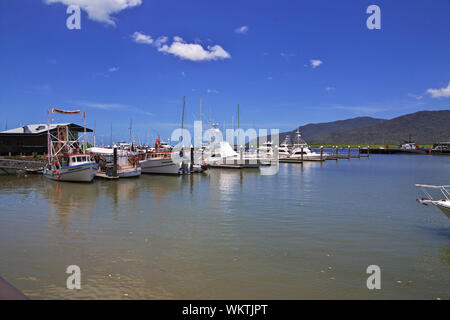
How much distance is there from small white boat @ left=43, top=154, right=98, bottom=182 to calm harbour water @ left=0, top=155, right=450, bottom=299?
10194 millimetres

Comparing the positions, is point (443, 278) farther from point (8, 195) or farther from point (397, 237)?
point (8, 195)

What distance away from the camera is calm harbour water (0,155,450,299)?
876 centimetres

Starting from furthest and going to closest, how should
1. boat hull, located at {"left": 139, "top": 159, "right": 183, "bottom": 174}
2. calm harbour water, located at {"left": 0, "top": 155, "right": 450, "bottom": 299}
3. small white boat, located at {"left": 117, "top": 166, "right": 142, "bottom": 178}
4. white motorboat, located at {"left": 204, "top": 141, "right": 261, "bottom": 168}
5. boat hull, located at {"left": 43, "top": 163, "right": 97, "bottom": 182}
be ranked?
1. white motorboat, located at {"left": 204, "top": 141, "right": 261, "bottom": 168}
2. boat hull, located at {"left": 139, "top": 159, "right": 183, "bottom": 174}
3. small white boat, located at {"left": 117, "top": 166, "right": 142, "bottom": 178}
4. boat hull, located at {"left": 43, "top": 163, "right": 97, "bottom": 182}
5. calm harbour water, located at {"left": 0, "top": 155, "right": 450, "bottom": 299}

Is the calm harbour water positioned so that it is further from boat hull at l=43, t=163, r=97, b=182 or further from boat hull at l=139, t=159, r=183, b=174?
boat hull at l=139, t=159, r=183, b=174

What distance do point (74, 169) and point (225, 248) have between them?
2595cm

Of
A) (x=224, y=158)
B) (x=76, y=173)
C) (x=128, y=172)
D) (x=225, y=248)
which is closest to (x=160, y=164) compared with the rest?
(x=128, y=172)

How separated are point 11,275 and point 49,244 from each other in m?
3.10

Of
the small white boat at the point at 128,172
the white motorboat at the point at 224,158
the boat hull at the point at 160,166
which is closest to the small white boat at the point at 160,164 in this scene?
the boat hull at the point at 160,166

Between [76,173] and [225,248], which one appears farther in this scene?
[76,173]

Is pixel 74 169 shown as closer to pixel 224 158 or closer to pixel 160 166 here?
pixel 160 166

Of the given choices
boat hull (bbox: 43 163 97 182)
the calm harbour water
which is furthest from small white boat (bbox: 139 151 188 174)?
the calm harbour water

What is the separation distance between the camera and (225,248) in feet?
39.8

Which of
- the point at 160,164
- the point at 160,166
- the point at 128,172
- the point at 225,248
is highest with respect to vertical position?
the point at 160,164

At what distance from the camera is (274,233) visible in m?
14.3
